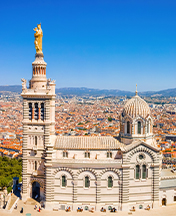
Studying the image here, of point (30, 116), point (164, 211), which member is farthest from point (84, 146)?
point (164, 211)

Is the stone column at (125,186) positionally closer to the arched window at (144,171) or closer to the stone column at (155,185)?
the arched window at (144,171)

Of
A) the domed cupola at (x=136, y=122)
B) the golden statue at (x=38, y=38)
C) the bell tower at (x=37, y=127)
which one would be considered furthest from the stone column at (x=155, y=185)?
the golden statue at (x=38, y=38)

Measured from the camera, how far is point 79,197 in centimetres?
3434

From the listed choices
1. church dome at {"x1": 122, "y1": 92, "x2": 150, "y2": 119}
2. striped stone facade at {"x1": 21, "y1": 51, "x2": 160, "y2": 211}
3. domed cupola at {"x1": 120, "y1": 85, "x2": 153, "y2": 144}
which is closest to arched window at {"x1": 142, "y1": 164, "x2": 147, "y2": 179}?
striped stone facade at {"x1": 21, "y1": 51, "x2": 160, "y2": 211}

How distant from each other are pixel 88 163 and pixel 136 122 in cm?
795

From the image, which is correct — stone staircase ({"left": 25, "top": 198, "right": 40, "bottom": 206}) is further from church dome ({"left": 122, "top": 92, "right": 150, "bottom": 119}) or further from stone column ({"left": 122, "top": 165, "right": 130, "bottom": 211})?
church dome ({"left": 122, "top": 92, "right": 150, "bottom": 119})

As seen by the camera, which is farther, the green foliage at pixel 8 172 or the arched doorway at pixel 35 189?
the green foliage at pixel 8 172

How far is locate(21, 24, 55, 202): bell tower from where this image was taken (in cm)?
3591

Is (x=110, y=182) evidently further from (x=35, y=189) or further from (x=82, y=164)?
(x=35, y=189)

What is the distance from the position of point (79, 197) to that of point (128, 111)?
12.1 m

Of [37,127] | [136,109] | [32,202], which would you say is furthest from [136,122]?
[32,202]

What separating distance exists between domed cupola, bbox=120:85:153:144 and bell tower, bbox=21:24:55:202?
9.41m

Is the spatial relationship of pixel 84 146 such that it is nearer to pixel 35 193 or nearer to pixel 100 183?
pixel 100 183

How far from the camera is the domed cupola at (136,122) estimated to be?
3631 cm
